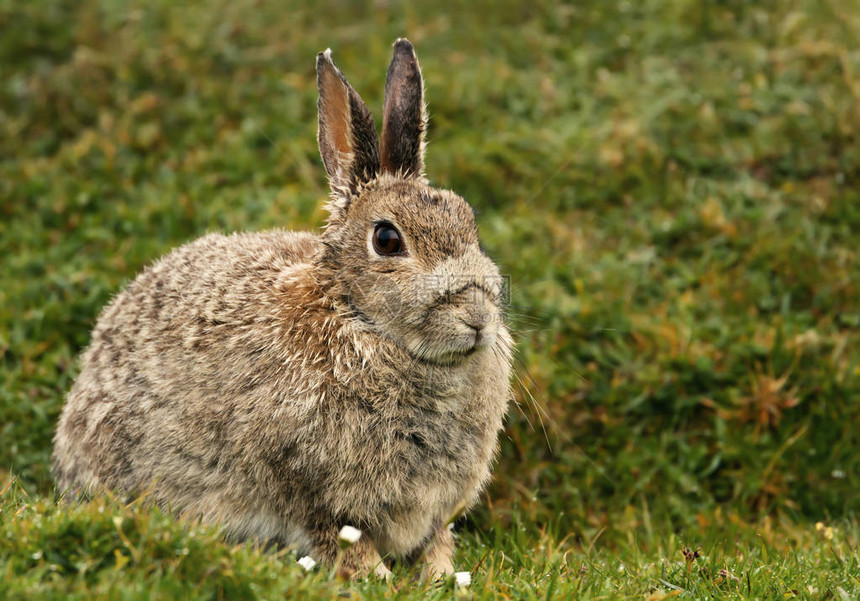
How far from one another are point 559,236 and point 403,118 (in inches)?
112

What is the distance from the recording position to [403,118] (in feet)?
16.7

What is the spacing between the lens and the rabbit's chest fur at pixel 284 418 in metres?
4.67

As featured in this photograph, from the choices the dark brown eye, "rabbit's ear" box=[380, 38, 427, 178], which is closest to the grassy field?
the dark brown eye

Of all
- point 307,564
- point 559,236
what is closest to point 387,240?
point 307,564

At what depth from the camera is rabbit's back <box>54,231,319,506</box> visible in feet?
16.1

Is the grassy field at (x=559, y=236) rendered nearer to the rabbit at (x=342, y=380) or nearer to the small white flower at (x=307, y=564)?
the small white flower at (x=307, y=564)

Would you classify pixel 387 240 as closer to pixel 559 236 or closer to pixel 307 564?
→ pixel 307 564

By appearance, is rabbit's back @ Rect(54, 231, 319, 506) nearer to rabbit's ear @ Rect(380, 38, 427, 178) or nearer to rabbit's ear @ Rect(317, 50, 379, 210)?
rabbit's ear @ Rect(317, 50, 379, 210)

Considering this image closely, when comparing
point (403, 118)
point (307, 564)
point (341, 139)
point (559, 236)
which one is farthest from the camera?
point (559, 236)

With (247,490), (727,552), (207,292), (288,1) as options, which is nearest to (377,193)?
(207,292)

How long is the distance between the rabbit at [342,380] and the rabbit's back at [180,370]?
12mm

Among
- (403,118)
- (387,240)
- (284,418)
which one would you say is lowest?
(284,418)

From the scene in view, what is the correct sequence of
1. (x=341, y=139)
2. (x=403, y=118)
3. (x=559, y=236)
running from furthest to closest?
(x=559, y=236), (x=341, y=139), (x=403, y=118)

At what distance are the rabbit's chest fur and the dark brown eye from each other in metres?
0.41
